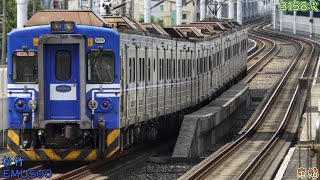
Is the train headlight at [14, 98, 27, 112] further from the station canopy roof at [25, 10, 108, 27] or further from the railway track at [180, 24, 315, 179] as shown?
the railway track at [180, 24, 315, 179]

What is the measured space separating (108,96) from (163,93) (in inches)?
228

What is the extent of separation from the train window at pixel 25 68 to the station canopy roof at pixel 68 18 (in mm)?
861

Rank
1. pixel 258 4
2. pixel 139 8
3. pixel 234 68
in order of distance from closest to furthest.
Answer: pixel 234 68 → pixel 139 8 → pixel 258 4

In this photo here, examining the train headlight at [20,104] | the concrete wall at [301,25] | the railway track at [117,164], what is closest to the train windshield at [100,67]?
the train headlight at [20,104]

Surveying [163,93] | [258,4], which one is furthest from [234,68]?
[258,4]

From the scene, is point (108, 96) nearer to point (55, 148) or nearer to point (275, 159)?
point (55, 148)

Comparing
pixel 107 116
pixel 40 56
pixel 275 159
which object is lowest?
pixel 275 159

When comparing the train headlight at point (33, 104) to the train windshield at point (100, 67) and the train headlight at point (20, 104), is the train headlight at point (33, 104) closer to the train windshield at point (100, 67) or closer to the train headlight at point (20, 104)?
the train headlight at point (20, 104)

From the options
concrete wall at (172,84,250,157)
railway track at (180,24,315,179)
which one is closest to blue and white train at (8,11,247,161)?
railway track at (180,24,315,179)

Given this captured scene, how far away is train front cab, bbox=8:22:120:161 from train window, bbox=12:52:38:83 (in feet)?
0.09

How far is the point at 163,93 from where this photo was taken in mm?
24906

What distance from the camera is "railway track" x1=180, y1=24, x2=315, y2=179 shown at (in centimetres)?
2115

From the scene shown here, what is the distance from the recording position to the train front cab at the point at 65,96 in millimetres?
19047

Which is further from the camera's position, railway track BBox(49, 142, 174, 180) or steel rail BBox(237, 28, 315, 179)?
steel rail BBox(237, 28, 315, 179)
